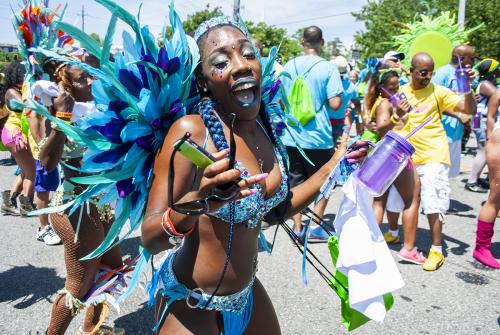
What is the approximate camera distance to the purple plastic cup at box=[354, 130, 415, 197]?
1.81 meters

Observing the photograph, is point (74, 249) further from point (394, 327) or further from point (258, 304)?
point (394, 327)

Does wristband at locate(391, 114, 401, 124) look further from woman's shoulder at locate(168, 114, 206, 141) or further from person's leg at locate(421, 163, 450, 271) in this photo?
woman's shoulder at locate(168, 114, 206, 141)

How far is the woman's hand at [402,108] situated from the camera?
11.8 ft

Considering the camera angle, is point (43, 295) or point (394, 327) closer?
point (394, 327)

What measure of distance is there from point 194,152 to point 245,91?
20.4 inches

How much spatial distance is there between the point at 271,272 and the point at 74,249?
6.47 feet

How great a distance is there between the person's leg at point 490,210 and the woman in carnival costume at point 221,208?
8.59 feet

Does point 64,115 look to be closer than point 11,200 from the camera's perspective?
Yes

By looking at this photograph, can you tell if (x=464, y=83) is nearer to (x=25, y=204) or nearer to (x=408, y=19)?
(x=25, y=204)

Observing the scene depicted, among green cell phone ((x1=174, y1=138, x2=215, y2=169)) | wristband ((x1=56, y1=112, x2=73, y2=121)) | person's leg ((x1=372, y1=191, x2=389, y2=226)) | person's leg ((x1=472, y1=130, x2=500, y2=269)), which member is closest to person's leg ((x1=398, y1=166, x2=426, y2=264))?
person's leg ((x1=372, y1=191, x2=389, y2=226))

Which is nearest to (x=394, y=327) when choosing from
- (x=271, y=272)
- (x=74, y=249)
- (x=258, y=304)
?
(x=271, y=272)

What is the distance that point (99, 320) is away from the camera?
2783 millimetres

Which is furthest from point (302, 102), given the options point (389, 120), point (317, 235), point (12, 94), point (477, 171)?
point (477, 171)

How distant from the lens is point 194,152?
129 centimetres
